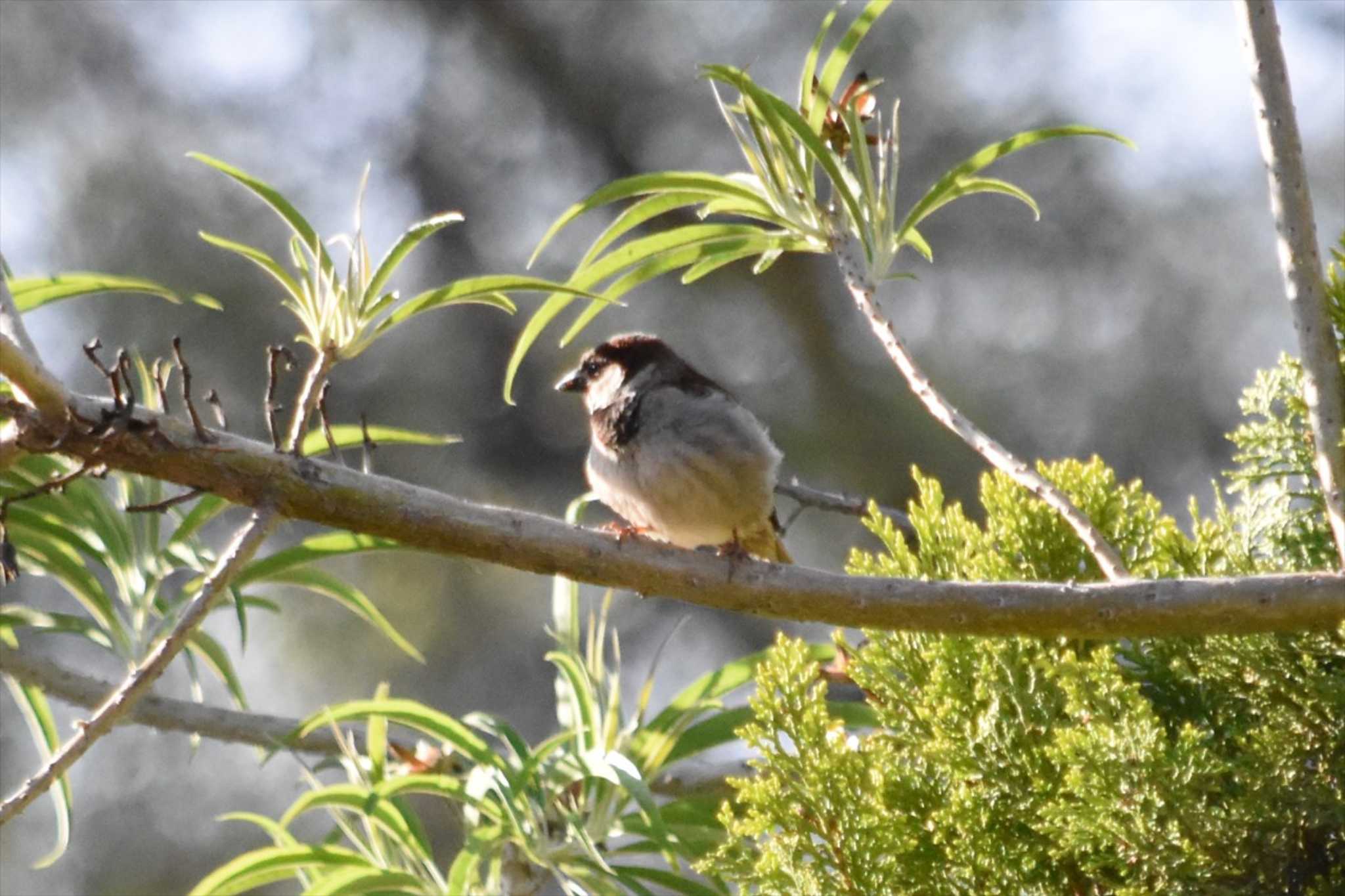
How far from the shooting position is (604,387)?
3293 millimetres

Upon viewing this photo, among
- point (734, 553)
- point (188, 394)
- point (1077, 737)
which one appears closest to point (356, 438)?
point (734, 553)

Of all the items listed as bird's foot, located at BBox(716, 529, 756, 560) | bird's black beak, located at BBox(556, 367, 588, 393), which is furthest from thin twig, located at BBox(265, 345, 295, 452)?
bird's black beak, located at BBox(556, 367, 588, 393)

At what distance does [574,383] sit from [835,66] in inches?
48.9

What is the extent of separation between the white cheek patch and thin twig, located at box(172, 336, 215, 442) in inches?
63.5

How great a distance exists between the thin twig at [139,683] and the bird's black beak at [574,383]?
183 cm

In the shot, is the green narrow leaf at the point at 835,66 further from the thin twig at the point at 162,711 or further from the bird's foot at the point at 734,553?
the thin twig at the point at 162,711

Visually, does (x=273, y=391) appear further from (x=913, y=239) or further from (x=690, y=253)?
(x=913, y=239)

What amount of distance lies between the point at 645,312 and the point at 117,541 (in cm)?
179

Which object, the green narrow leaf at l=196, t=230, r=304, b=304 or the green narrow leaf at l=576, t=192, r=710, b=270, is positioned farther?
the green narrow leaf at l=576, t=192, r=710, b=270

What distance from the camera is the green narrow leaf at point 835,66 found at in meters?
2.31

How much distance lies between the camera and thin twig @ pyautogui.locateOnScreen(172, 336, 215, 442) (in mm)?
1517

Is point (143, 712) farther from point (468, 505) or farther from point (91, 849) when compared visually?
point (91, 849)

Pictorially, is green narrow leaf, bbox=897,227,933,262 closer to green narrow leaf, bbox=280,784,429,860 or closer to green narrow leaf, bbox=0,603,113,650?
green narrow leaf, bbox=280,784,429,860

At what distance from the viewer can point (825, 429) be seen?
3.98 meters
